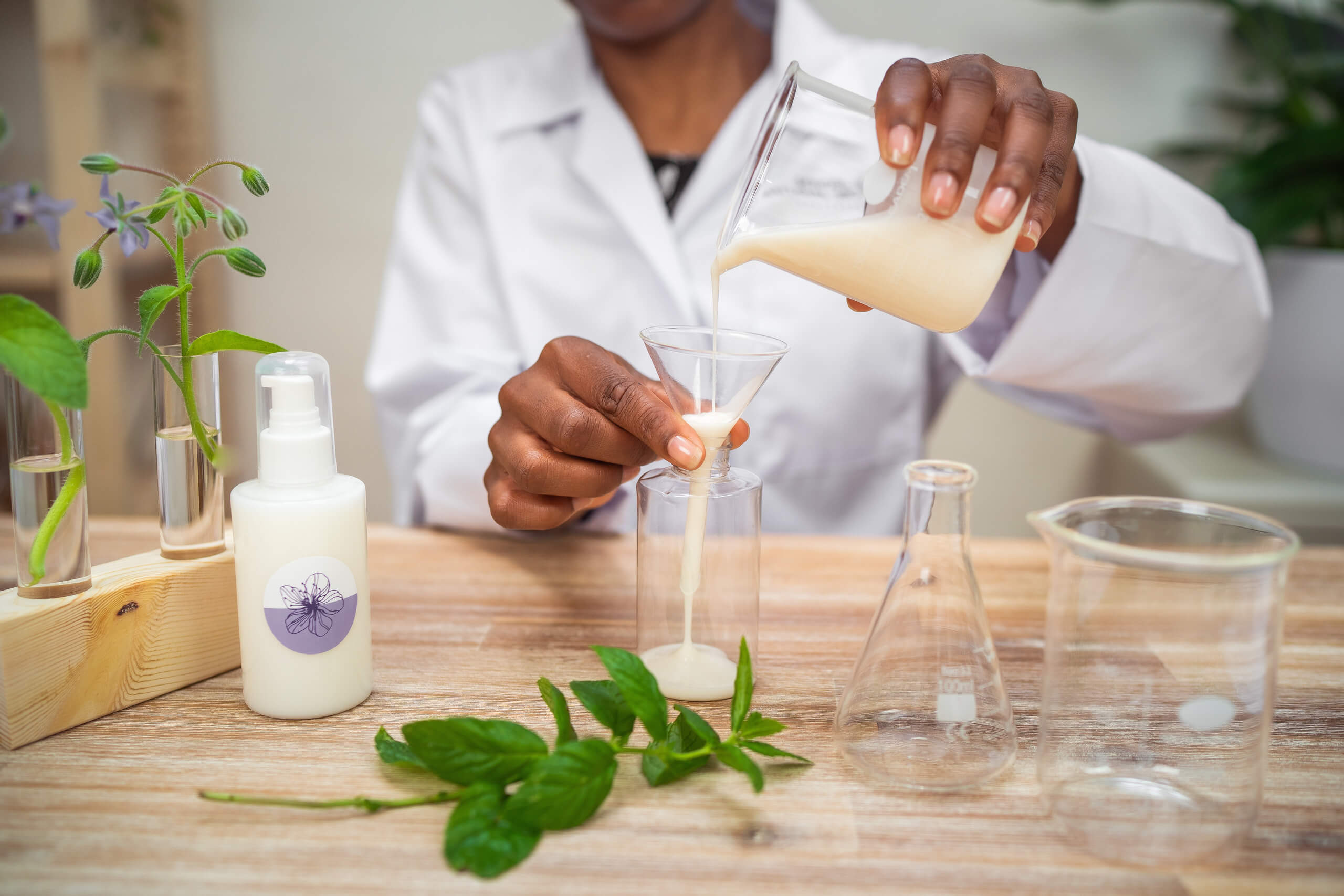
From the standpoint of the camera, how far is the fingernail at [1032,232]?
1.76 feet

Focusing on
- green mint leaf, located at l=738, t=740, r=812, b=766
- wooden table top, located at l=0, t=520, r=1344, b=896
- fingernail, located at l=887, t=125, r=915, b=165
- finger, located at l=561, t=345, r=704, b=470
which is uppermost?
fingernail, located at l=887, t=125, r=915, b=165

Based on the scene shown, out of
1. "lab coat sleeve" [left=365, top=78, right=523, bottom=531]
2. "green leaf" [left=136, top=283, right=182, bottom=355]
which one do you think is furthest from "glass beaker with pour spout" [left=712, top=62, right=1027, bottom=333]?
"lab coat sleeve" [left=365, top=78, right=523, bottom=531]

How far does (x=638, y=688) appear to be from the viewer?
0.48 m

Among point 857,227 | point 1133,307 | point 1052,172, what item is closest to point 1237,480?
point 1133,307

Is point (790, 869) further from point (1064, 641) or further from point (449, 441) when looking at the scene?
point (449, 441)

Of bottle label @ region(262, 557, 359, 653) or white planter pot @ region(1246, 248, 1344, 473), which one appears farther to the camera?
white planter pot @ region(1246, 248, 1344, 473)

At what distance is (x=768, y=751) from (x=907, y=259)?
27cm

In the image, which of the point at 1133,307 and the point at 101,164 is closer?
the point at 101,164

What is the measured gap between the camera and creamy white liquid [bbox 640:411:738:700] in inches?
23.2

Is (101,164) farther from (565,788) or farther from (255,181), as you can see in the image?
(565,788)

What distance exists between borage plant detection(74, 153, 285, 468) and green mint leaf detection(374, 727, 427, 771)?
0.21 meters

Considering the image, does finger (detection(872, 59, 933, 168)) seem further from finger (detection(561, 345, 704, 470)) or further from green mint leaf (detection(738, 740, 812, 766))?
green mint leaf (detection(738, 740, 812, 766))

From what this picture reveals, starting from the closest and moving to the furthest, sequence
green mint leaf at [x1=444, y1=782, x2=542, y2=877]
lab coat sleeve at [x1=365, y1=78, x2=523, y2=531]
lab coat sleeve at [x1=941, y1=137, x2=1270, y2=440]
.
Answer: green mint leaf at [x1=444, y1=782, x2=542, y2=877], lab coat sleeve at [x1=941, y1=137, x2=1270, y2=440], lab coat sleeve at [x1=365, y1=78, x2=523, y2=531]

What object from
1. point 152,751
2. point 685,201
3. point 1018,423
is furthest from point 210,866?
point 1018,423
